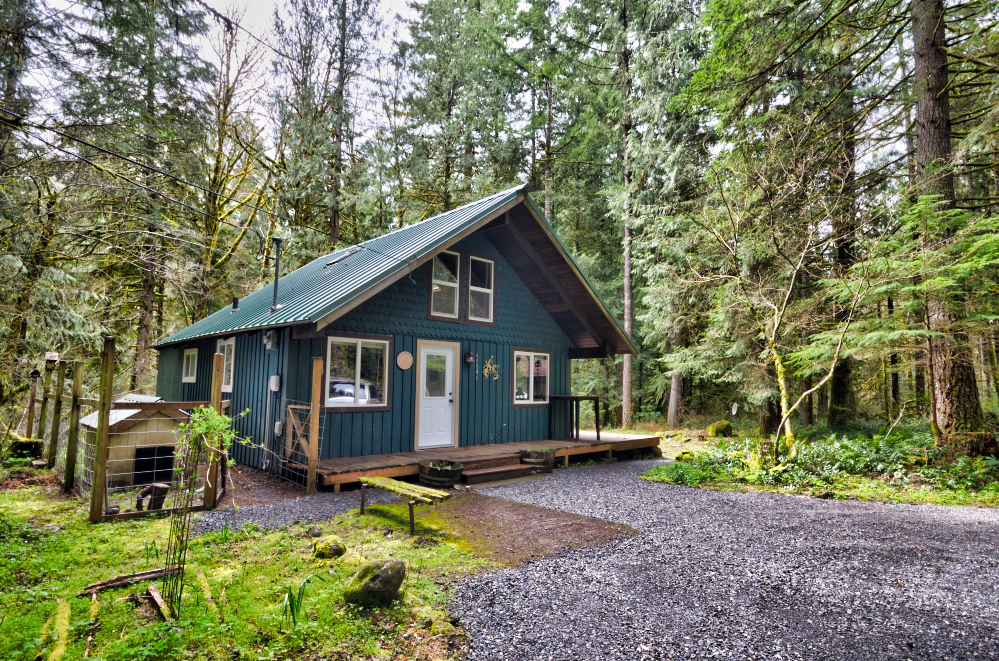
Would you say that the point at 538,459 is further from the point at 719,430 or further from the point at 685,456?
the point at 719,430

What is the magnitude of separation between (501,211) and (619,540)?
565cm

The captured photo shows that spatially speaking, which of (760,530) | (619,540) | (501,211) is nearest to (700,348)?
(501,211)

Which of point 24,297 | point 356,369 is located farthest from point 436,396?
point 24,297

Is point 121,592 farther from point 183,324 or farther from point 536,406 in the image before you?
point 183,324

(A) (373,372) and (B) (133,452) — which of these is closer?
(B) (133,452)

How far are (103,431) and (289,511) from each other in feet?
6.36

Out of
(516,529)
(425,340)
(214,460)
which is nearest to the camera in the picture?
(516,529)

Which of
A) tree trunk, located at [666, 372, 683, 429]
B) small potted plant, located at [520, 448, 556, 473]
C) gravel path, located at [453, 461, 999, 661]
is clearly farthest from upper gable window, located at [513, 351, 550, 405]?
tree trunk, located at [666, 372, 683, 429]

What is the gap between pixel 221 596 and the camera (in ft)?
10.5

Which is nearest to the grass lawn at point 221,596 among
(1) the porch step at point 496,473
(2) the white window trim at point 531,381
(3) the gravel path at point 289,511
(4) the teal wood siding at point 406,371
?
(3) the gravel path at point 289,511

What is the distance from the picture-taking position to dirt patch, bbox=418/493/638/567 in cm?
446

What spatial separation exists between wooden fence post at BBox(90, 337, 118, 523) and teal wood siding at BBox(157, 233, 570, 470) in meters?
2.66

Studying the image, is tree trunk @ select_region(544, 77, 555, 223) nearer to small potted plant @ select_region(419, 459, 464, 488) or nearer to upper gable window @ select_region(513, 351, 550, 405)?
upper gable window @ select_region(513, 351, 550, 405)

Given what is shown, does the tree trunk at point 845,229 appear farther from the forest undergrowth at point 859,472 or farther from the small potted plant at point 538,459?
the small potted plant at point 538,459
